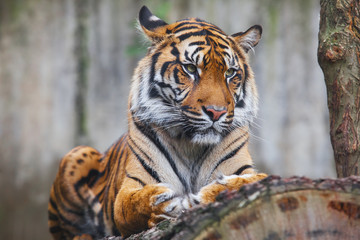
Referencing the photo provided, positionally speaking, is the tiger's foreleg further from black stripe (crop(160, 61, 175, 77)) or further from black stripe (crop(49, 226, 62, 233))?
black stripe (crop(49, 226, 62, 233))

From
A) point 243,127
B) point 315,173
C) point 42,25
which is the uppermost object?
point 42,25

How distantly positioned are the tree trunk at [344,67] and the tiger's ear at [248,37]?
625 millimetres

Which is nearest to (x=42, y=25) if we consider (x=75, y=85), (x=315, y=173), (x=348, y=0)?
(x=75, y=85)

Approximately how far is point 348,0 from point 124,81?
218 inches

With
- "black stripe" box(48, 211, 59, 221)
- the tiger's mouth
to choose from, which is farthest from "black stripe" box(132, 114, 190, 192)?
"black stripe" box(48, 211, 59, 221)

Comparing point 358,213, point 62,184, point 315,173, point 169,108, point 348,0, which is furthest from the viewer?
point 315,173

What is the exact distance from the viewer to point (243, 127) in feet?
12.7

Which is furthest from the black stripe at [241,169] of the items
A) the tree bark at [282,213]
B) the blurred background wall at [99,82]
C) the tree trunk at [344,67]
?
the blurred background wall at [99,82]

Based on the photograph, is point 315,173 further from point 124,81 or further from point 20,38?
point 20,38

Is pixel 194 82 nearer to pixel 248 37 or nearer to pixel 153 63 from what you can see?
pixel 153 63

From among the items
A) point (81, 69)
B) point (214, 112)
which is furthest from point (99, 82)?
point (214, 112)

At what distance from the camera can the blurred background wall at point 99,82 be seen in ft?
27.5

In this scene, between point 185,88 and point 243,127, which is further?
point 243,127

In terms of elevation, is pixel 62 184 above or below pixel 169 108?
below
